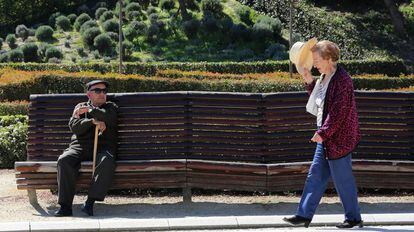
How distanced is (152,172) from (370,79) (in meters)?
13.9

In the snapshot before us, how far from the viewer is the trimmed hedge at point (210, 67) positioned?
25.5 metres

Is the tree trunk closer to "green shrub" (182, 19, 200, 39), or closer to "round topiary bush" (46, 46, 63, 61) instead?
"green shrub" (182, 19, 200, 39)

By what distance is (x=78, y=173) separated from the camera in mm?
9039

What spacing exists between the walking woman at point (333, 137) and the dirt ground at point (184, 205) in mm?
932

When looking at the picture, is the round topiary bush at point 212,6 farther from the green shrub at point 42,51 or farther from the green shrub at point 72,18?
the green shrub at point 42,51

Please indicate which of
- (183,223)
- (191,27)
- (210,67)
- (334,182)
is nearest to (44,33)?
(191,27)

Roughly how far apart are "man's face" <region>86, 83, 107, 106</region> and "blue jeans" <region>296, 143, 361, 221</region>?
2393 mm

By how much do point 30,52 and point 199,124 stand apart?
22090 mm

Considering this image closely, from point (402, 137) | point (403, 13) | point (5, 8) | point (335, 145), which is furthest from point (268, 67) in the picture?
point (335, 145)

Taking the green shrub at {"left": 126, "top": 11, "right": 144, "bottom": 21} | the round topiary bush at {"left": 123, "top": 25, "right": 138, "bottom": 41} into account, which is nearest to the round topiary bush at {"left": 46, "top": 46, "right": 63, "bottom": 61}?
the round topiary bush at {"left": 123, "top": 25, "right": 138, "bottom": 41}

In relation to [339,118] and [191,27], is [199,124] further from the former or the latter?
[191,27]

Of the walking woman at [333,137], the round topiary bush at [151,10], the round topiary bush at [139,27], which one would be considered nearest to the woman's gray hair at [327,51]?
the walking woman at [333,137]

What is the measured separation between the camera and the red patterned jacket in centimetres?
781

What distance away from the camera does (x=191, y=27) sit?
3241cm
